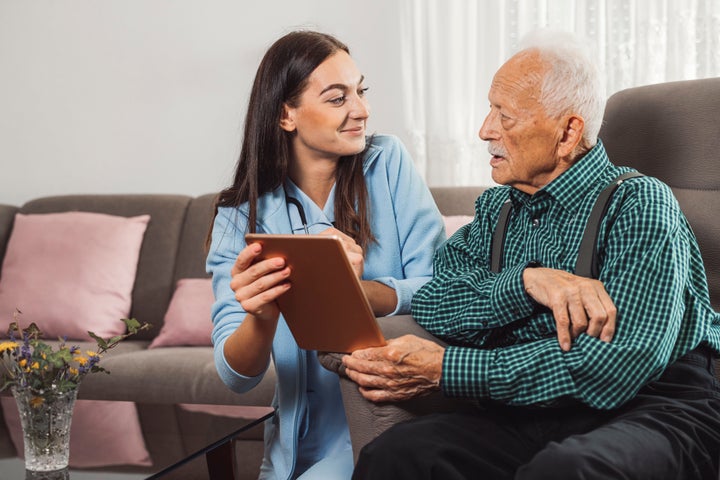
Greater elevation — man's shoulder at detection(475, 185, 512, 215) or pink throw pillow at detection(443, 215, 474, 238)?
man's shoulder at detection(475, 185, 512, 215)

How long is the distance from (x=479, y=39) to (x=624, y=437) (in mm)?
2209

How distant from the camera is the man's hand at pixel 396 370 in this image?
4.69 ft

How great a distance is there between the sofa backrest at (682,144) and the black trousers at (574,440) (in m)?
0.40

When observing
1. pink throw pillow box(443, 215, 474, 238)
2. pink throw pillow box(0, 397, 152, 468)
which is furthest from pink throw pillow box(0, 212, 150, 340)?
pink throw pillow box(443, 215, 474, 238)

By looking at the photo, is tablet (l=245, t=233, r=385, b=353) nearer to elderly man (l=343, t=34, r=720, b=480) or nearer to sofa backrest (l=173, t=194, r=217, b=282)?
elderly man (l=343, t=34, r=720, b=480)

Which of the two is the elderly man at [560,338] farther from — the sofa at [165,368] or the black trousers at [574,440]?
the sofa at [165,368]

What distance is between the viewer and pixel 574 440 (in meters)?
1.25

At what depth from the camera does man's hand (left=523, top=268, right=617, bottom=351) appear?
1398mm

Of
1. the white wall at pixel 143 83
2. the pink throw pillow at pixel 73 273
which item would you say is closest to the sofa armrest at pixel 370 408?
the pink throw pillow at pixel 73 273

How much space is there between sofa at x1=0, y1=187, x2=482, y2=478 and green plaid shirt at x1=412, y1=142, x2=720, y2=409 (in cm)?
55

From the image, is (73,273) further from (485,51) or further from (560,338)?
(560,338)

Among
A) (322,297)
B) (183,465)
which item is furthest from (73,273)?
(322,297)

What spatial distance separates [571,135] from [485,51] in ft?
5.50

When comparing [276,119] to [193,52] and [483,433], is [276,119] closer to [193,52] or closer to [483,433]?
[483,433]
